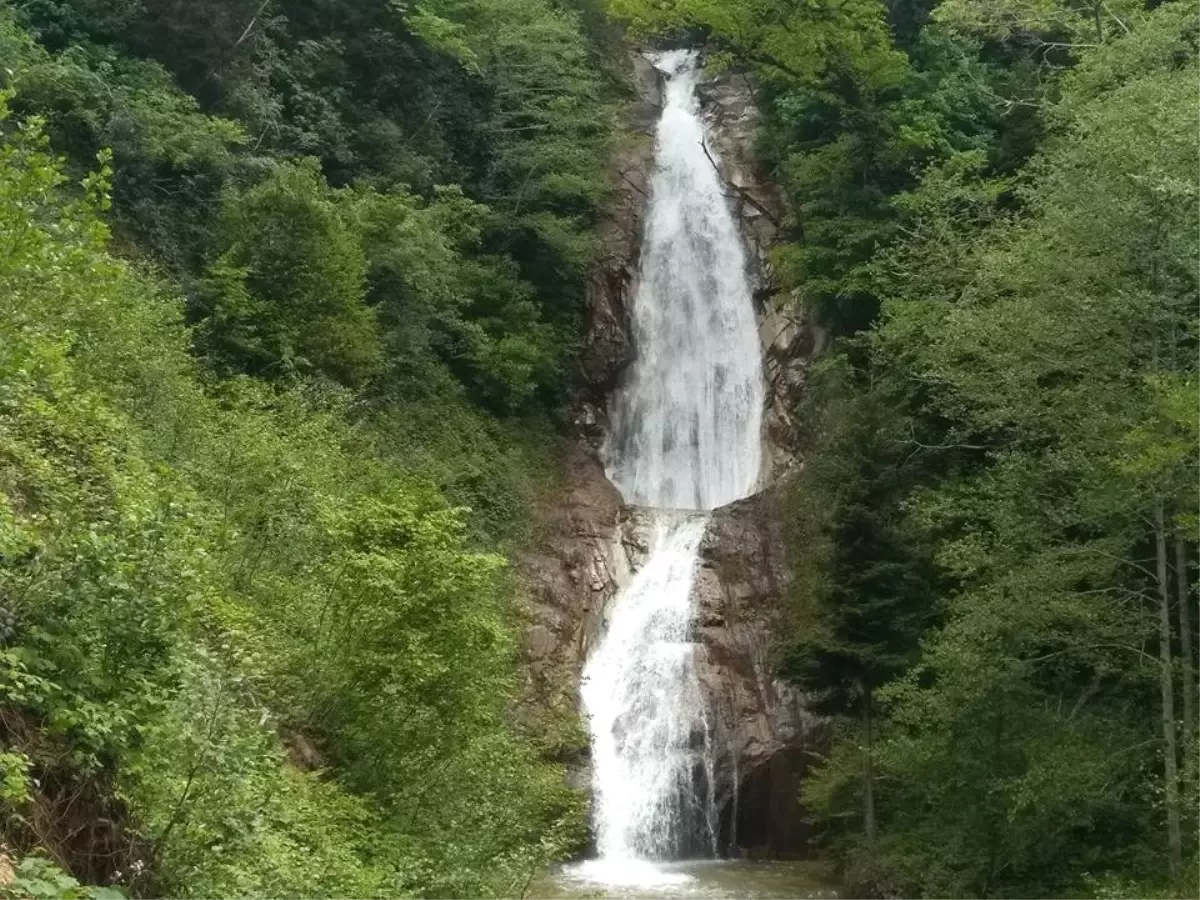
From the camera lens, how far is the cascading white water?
2073 centimetres

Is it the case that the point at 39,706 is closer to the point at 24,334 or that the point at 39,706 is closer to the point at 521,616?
the point at 24,334

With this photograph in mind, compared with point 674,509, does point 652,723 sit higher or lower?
lower

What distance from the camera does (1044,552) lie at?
14109 mm

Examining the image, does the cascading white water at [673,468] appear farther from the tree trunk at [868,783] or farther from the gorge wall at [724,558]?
the tree trunk at [868,783]

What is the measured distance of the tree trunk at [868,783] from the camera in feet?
55.5

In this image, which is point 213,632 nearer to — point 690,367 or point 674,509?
point 674,509

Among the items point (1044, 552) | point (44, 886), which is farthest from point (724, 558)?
point (44, 886)

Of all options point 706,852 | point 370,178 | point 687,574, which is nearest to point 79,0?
point 370,178

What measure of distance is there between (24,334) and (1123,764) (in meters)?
12.1

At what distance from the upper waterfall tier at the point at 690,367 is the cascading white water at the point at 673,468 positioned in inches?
1.5

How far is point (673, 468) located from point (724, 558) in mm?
4802

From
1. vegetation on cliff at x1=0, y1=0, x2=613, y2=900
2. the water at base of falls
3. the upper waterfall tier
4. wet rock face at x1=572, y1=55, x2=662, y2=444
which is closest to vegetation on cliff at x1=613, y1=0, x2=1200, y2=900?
the water at base of falls

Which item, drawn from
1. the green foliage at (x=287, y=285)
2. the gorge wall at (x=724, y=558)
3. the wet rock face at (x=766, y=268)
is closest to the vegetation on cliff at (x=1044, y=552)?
the gorge wall at (x=724, y=558)

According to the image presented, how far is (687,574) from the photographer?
25.1 m
